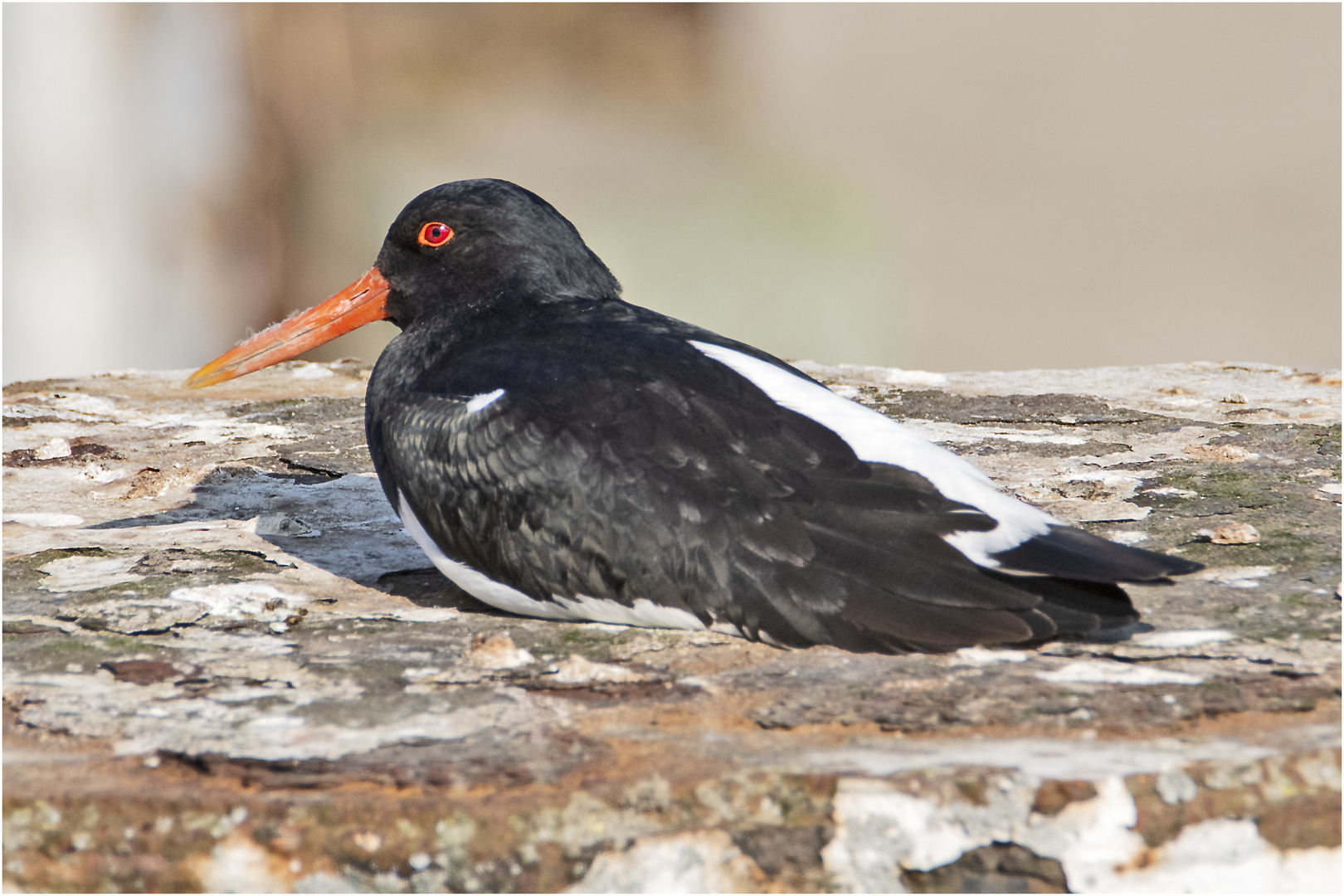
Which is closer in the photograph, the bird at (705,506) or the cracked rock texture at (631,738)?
the cracked rock texture at (631,738)

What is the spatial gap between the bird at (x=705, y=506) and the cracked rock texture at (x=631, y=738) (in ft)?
0.28

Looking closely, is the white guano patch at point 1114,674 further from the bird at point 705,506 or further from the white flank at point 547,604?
the white flank at point 547,604

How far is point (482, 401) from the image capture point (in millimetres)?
3008

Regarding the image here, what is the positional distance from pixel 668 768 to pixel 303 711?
74cm

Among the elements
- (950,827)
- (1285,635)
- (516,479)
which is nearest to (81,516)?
(516,479)

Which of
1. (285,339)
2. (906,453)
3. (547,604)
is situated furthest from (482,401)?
(285,339)

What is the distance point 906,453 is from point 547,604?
0.90 meters

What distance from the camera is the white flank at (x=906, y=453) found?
262 cm

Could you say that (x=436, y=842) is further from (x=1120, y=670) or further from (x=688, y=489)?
(x=1120, y=670)

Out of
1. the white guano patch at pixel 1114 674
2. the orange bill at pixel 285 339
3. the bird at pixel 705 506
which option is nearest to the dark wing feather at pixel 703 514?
the bird at pixel 705 506

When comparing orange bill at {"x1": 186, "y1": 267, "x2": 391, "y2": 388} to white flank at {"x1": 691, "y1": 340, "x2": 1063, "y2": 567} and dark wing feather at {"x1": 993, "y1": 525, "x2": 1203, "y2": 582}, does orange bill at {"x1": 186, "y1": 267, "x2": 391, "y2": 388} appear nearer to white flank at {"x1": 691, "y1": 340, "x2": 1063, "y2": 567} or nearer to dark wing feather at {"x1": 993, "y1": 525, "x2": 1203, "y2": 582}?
white flank at {"x1": 691, "y1": 340, "x2": 1063, "y2": 567}

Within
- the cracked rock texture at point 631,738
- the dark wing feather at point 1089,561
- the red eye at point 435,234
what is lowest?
the cracked rock texture at point 631,738

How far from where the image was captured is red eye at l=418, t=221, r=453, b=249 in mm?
3645

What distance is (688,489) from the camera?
271 cm
